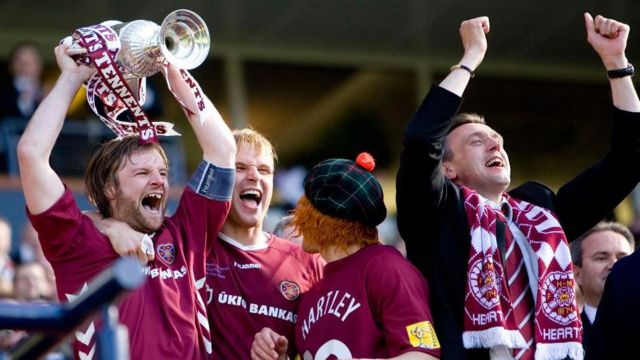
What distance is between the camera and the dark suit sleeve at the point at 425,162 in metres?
4.04

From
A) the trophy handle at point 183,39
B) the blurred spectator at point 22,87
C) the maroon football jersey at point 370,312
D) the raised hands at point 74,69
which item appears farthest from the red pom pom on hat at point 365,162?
the blurred spectator at point 22,87

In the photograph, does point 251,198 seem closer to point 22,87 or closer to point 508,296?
point 508,296

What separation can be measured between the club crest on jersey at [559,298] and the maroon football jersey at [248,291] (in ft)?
2.92

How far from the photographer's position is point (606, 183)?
4.50 metres

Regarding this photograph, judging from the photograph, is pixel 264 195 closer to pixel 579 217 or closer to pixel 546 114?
pixel 579 217

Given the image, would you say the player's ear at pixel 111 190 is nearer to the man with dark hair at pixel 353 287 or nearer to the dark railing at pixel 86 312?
the man with dark hair at pixel 353 287

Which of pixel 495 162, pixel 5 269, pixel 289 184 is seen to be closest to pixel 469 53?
pixel 495 162

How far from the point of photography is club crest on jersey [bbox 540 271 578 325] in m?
4.11

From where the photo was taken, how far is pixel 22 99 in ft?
31.1

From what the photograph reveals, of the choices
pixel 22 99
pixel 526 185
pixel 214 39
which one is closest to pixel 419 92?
pixel 214 39

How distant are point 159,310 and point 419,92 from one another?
10002mm

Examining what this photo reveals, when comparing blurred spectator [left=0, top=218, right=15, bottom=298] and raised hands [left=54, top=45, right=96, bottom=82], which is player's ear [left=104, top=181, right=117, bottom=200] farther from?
blurred spectator [left=0, top=218, right=15, bottom=298]

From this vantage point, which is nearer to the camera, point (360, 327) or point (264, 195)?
point (360, 327)

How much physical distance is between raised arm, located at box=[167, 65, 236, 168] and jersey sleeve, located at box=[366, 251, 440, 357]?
0.65 meters
